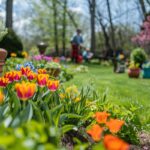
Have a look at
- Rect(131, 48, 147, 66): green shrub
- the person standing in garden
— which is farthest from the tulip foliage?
the person standing in garden

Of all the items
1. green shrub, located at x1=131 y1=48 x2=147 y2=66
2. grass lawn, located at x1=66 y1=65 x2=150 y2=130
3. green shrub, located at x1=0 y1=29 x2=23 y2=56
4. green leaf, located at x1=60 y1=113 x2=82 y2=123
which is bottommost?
grass lawn, located at x1=66 y1=65 x2=150 y2=130

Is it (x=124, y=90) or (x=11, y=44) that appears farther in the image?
(x=11, y=44)

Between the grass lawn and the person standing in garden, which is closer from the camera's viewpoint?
the grass lawn

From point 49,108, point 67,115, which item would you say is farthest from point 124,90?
point 67,115

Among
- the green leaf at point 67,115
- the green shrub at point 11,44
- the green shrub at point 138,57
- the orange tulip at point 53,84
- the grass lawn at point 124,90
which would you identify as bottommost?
the grass lawn at point 124,90

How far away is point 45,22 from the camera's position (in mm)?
44594

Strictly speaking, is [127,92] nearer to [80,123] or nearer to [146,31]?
[80,123]

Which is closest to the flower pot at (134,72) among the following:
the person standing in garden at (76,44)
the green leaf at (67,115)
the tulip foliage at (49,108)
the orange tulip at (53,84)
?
the person standing in garden at (76,44)

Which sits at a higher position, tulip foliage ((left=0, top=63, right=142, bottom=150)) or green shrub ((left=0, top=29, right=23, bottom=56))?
green shrub ((left=0, top=29, right=23, bottom=56))

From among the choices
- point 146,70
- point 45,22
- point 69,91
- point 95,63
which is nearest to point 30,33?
point 45,22

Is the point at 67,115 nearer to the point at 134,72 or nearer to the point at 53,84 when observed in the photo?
the point at 53,84

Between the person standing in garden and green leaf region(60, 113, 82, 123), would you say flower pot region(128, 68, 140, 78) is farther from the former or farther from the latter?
green leaf region(60, 113, 82, 123)

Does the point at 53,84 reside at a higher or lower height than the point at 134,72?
higher

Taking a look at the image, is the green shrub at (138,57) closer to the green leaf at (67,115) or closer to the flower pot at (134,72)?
the flower pot at (134,72)
